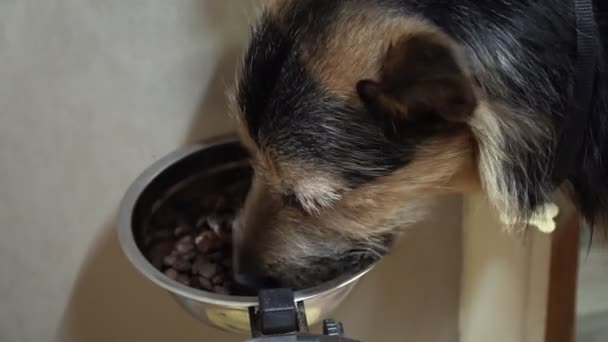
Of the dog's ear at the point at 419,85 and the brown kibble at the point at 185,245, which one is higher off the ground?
the dog's ear at the point at 419,85

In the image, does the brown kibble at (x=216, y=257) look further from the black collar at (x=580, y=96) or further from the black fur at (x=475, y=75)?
the black collar at (x=580, y=96)

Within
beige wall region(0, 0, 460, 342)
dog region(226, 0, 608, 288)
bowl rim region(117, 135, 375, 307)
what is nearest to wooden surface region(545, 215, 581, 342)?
beige wall region(0, 0, 460, 342)

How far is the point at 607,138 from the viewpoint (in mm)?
1092

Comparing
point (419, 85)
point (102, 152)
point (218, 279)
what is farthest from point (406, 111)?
point (102, 152)

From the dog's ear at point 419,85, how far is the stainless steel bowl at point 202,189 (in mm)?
318

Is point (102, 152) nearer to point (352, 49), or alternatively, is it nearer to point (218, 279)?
point (218, 279)

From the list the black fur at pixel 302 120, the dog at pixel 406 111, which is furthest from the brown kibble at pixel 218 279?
the black fur at pixel 302 120

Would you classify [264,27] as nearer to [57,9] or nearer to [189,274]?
[57,9]

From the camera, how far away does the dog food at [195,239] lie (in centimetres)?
135

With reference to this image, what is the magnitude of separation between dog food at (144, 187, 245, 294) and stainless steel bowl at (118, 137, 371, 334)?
3 cm

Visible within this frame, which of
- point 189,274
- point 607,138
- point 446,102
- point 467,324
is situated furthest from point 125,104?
point 467,324

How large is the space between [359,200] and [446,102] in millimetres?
241

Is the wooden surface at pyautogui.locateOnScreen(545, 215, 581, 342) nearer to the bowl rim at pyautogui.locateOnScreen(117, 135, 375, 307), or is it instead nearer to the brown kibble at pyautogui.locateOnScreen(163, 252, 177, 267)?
the bowl rim at pyautogui.locateOnScreen(117, 135, 375, 307)

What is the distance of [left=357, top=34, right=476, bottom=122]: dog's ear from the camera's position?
883 millimetres
